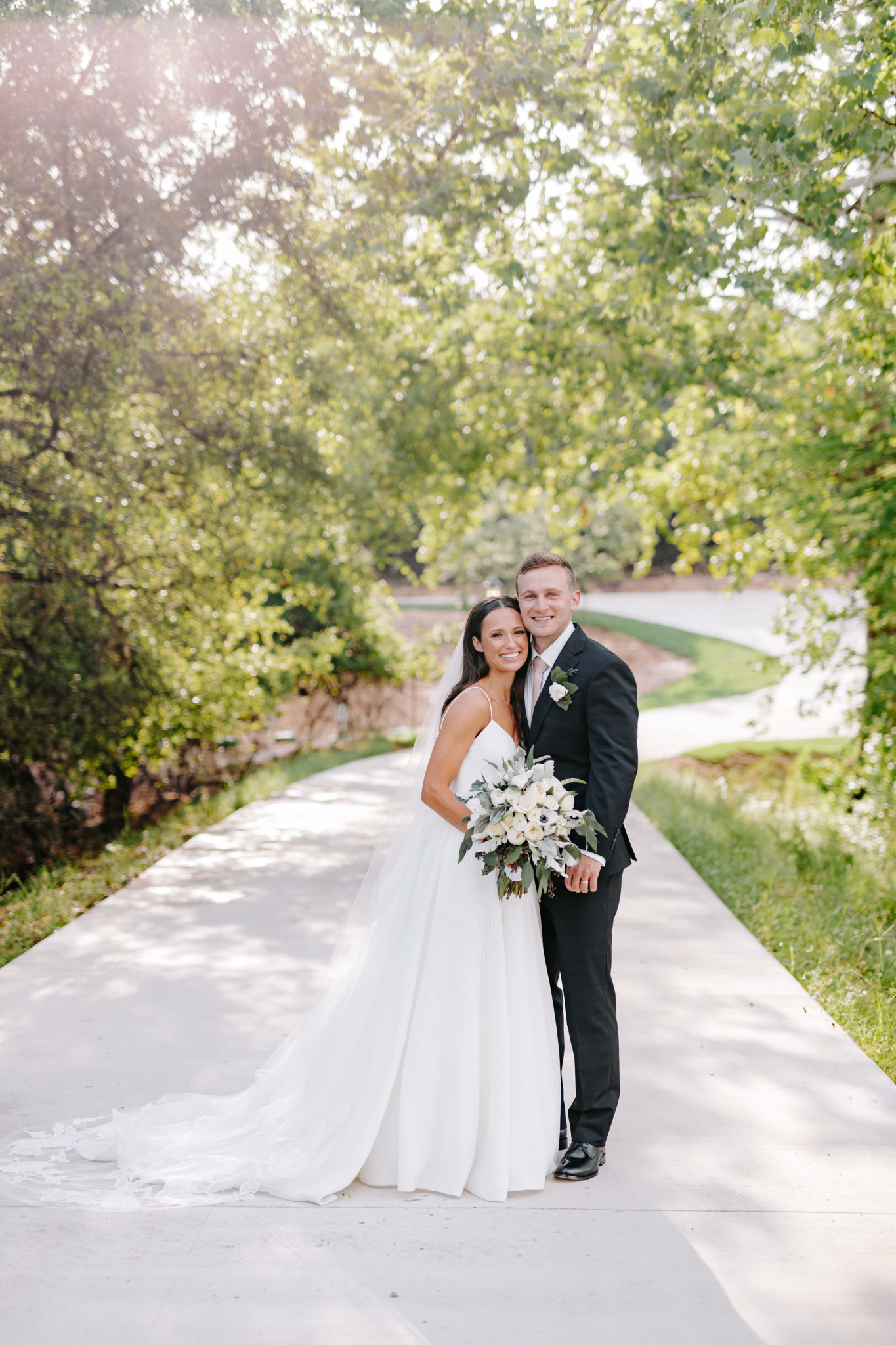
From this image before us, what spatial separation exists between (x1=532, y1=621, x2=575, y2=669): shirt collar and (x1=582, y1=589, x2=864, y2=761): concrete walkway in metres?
6.97

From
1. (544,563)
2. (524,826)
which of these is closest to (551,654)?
(544,563)

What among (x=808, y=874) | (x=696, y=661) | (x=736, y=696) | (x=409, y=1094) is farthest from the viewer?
(x=696, y=661)

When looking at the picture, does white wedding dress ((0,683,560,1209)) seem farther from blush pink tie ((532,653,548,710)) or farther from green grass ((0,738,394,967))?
green grass ((0,738,394,967))

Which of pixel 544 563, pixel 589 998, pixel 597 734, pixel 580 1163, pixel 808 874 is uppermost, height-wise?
pixel 544 563

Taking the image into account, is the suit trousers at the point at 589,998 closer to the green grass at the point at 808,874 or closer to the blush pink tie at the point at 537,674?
the blush pink tie at the point at 537,674

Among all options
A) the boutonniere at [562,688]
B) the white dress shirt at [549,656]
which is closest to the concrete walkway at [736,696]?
the white dress shirt at [549,656]

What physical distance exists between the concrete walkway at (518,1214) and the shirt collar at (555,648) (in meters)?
1.82

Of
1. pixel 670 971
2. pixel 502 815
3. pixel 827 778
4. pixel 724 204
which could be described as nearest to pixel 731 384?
pixel 724 204

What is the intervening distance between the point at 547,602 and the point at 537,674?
29cm

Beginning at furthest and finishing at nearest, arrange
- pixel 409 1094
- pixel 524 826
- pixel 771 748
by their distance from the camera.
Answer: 1. pixel 771 748
2. pixel 409 1094
3. pixel 524 826

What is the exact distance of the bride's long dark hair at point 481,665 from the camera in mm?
3984

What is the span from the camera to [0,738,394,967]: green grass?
7.37 metres

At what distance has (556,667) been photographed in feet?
12.8

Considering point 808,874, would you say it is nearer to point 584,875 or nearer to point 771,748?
point 584,875
